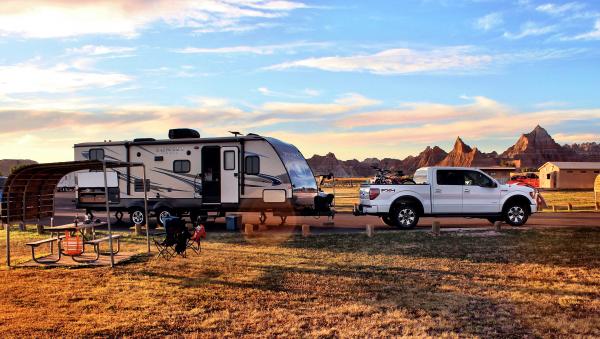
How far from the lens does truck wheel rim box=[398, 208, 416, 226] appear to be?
1636cm

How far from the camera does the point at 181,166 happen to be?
58.7ft

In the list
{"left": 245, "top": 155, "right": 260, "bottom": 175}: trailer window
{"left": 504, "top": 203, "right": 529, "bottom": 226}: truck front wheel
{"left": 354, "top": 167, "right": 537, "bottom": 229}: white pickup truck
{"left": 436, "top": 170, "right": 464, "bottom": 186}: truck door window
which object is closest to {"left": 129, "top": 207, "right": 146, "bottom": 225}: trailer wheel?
{"left": 245, "top": 155, "right": 260, "bottom": 175}: trailer window

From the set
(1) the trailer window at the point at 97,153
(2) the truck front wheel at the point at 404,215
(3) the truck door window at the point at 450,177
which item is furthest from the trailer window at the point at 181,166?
(3) the truck door window at the point at 450,177

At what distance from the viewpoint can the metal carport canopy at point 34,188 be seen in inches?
436

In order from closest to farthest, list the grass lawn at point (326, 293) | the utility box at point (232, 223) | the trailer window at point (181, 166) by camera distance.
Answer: the grass lawn at point (326, 293)
the utility box at point (232, 223)
the trailer window at point (181, 166)

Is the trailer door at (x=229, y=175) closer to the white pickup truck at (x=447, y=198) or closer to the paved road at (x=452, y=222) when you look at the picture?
the paved road at (x=452, y=222)

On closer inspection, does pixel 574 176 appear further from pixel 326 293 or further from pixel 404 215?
pixel 326 293

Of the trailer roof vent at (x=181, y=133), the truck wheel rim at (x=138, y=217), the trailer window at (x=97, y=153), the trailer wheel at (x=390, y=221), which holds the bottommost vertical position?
the trailer wheel at (x=390, y=221)

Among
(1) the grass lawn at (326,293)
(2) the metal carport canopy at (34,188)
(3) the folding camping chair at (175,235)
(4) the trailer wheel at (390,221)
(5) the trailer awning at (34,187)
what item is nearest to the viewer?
(1) the grass lawn at (326,293)

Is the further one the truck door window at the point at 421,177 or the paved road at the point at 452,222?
the paved road at the point at 452,222

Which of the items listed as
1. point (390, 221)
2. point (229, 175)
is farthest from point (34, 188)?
point (390, 221)

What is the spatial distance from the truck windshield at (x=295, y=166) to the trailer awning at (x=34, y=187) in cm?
575

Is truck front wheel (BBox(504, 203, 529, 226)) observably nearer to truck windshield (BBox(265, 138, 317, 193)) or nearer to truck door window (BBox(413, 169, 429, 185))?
truck door window (BBox(413, 169, 429, 185))

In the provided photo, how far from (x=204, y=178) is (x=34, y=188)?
19.7 ft
